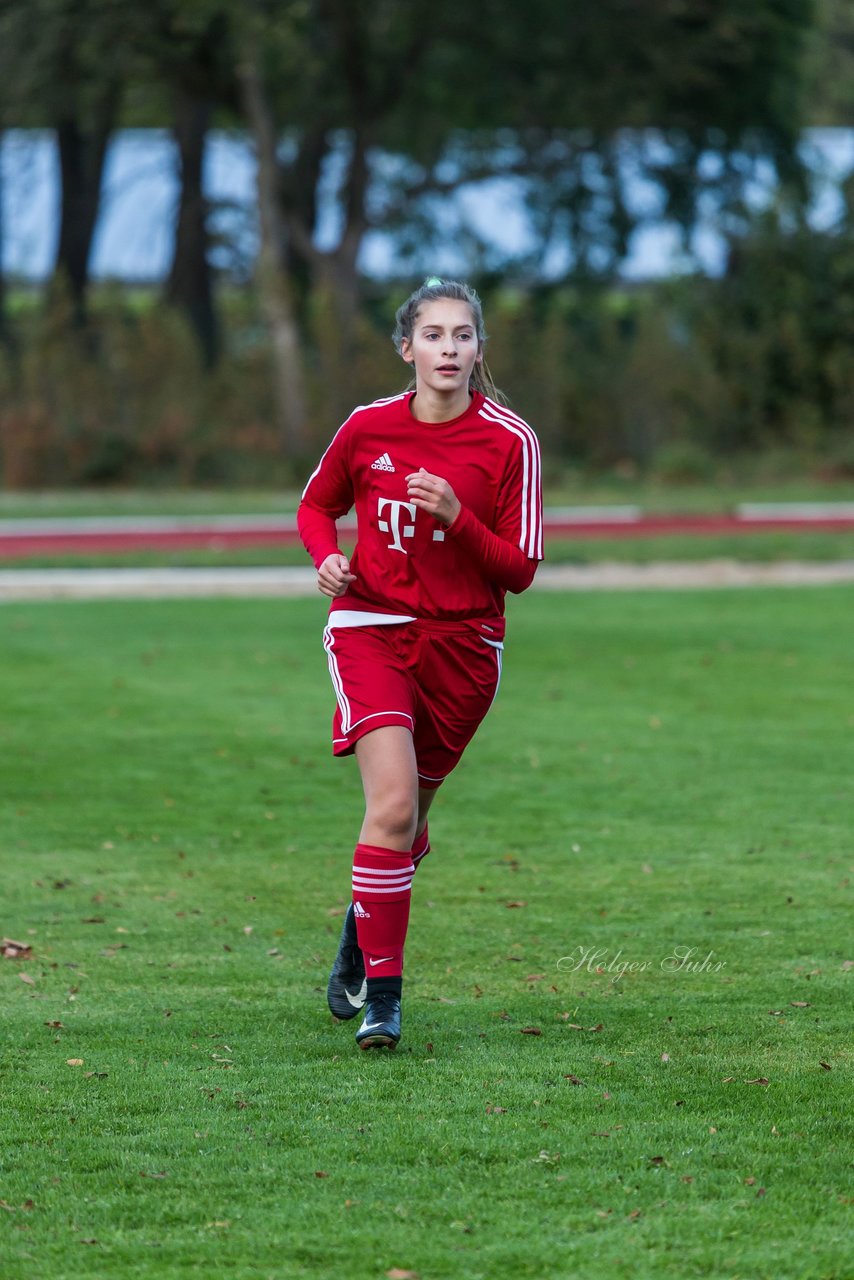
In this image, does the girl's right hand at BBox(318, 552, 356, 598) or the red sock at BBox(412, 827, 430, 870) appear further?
the red sock at BBox(412, 827, 430, 870)

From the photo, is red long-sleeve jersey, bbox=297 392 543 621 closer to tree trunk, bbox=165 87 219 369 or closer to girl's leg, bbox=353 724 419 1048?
girl's leg, bbox=353 724 419 1048

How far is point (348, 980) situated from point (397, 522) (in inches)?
50.2

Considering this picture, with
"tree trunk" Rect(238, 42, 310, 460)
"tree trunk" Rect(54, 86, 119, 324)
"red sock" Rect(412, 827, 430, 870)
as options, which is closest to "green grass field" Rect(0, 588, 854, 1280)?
"red sock" Rect(412, 827, 430, 870)

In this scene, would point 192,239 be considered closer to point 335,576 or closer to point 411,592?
point 411,592

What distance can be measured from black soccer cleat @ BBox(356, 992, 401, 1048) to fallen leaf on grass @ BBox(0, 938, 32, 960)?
1.44 m

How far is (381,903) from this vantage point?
4891 mm

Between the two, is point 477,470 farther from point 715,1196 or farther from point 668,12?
point 668,12

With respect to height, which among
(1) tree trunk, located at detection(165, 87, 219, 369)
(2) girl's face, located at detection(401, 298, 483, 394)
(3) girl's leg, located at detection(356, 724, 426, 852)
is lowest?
(3) girl's leg, located at detection(356, 724, 426, 852)

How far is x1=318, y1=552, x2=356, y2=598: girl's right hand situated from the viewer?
484 centimetres

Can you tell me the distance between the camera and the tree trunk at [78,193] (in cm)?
3300

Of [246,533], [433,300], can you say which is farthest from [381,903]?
[246,533]

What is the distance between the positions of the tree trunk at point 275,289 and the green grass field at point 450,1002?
61.9 feet

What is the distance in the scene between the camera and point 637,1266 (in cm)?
346

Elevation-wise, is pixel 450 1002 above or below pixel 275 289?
below
